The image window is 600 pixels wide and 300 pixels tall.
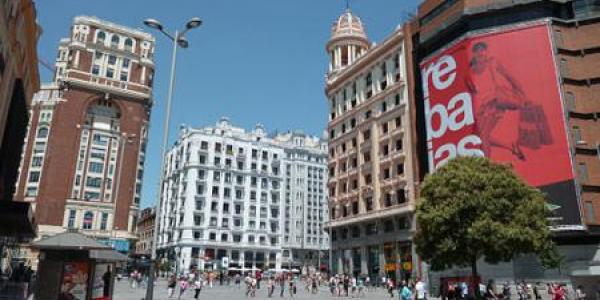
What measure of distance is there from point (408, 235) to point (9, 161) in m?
38.5

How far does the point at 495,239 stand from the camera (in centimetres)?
2611

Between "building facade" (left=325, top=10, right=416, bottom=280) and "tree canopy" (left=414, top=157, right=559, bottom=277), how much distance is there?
20383 millimetres

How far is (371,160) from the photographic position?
57.9 meters

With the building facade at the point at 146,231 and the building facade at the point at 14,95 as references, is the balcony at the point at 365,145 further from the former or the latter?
the building facade at the point at 146,231

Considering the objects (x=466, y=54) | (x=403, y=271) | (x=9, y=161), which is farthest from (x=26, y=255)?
(x=466, y=54)

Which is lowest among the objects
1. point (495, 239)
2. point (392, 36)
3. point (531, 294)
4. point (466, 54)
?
point (531, 294)

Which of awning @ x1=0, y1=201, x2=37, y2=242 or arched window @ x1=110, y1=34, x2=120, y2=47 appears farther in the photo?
arched window @ x1=110, y1=34, x2=120, y2=47

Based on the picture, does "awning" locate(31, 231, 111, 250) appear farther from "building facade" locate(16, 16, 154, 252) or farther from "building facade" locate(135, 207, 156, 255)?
"building facade" locate(135, 207, 156, 255)

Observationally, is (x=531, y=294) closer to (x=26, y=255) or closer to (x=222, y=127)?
(x=26, y=255)

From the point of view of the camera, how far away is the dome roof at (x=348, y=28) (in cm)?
6978

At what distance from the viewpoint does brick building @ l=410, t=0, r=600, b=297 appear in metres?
37.2

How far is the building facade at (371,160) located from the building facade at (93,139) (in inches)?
1333

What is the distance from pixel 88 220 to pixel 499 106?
61.4 metres

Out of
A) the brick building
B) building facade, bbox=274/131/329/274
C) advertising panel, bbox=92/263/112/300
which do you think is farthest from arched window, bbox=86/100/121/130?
advertising panel, bbox=92/263/112/300
